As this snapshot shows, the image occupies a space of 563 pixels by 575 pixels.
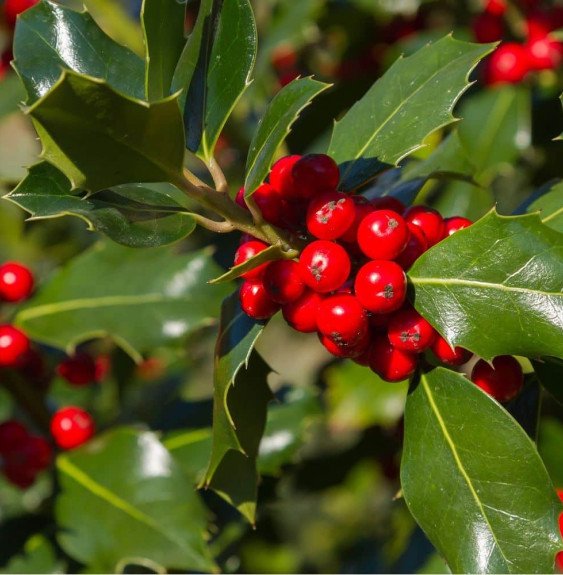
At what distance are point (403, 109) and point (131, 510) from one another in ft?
2.66

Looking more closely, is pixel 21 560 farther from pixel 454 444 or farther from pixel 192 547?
pixel 454 444

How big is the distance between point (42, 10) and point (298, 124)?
3.84 ft

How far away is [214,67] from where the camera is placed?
1020 mm

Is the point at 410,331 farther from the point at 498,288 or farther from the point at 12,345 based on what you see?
the point at 12,345

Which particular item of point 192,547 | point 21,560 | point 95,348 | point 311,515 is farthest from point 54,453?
point 311,515

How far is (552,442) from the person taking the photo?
4.85ft

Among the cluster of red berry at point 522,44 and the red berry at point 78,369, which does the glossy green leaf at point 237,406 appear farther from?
the cluster of red berry at point 522,44

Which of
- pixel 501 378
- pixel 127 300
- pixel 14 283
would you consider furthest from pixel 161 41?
pixel 14 283

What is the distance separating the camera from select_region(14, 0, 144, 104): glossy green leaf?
3.28ft

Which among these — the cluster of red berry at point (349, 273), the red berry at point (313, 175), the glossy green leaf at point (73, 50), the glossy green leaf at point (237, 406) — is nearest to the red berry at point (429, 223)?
the cluster of red berry at point (349, 273)

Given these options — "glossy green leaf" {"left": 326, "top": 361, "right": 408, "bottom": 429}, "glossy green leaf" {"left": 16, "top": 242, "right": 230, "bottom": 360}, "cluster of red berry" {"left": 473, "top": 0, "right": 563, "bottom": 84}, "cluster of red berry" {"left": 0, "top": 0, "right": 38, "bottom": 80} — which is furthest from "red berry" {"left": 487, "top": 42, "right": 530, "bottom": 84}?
"cluster of red berry" {"left": 0, "top": 0, "right": 38, "bottom": 80}

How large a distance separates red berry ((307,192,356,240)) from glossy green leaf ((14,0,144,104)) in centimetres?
26

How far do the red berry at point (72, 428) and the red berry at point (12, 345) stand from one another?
0.15 m

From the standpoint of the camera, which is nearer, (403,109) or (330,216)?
(330,216)
